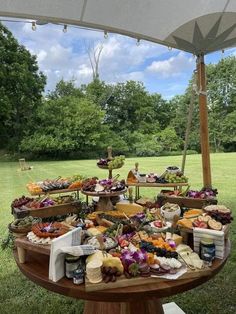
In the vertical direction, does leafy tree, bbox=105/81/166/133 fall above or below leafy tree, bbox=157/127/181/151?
above

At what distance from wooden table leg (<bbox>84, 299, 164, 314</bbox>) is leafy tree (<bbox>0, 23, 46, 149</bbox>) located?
14.7m

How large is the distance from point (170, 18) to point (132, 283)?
249 centimetres

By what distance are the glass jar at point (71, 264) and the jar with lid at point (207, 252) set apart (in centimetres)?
54

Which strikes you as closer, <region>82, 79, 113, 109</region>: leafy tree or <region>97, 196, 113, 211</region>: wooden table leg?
<region>97, 196, 113, 211</region>: wooden table leg

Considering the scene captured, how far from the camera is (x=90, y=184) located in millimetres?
2479

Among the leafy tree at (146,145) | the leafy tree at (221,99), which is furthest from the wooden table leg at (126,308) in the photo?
the leafy tree at (221,99)

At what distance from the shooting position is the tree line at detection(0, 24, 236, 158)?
15.3m

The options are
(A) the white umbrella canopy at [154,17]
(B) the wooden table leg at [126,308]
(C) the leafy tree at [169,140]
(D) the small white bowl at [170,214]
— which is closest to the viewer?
(B) the wooden table leg at [126,308]

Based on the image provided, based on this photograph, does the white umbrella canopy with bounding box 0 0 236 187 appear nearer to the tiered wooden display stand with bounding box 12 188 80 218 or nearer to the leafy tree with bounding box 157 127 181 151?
the tiered wooden display stand with bounding box 12 188 80 218

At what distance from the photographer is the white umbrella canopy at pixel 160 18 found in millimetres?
2559

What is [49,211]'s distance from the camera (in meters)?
2.09

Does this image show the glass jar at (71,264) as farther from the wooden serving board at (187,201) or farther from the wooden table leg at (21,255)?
the wooden serving board at (187,201)

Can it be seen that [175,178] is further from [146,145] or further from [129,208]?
[146,145]

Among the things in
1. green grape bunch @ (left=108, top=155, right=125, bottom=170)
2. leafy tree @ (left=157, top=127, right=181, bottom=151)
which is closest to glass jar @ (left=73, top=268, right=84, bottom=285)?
green grape bunch @ (left=108, top=155, right=125, bottom=170)
